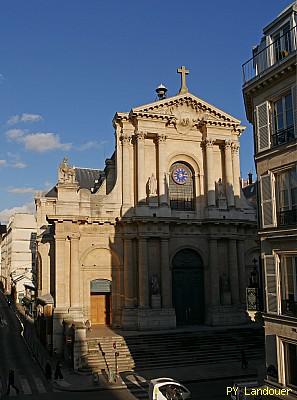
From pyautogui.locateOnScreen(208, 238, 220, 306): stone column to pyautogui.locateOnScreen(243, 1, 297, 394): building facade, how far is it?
18.5 meters

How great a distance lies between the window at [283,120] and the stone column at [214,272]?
782 inches

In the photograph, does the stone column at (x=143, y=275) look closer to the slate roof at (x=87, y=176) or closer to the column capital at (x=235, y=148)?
the column capital at (x=235, y=148)

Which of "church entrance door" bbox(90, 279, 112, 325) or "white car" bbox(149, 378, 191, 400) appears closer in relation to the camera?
"white car" bbox(149, 378, 191, 400)

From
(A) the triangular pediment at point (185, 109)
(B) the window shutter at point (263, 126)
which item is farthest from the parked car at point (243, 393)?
(A) the triangular pediment at point (185, 109)

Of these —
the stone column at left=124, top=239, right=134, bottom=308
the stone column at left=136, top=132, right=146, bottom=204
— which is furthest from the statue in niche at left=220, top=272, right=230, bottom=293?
the stone column at left=136, top=132, right=146, bottom=204

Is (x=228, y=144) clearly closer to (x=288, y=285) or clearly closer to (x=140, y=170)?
(x=140, y=170)

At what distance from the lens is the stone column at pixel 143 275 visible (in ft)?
112

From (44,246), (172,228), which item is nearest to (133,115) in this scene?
(172,228)

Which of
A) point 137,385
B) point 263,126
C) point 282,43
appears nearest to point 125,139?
point 137,385

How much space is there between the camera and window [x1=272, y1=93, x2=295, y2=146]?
1712cm

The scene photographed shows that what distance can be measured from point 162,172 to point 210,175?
13.7 feet

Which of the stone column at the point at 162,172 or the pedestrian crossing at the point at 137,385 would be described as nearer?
the pedestrian crossing at the point at 137,385

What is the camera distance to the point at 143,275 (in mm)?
34656

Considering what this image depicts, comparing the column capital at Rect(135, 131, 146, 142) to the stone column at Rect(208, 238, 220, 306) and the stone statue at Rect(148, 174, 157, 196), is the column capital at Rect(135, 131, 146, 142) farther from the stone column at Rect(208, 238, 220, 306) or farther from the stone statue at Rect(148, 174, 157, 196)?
the stone column at Rect(208, 238, 220, 306)
